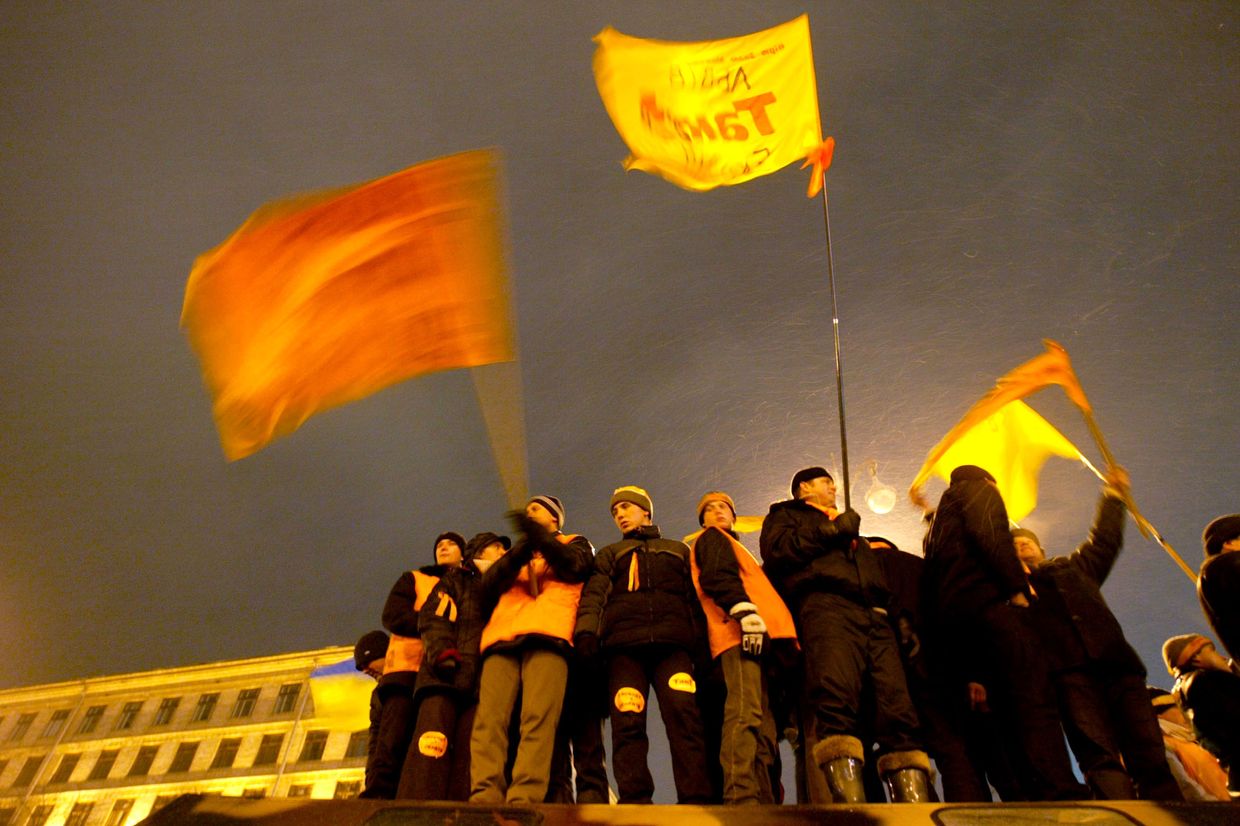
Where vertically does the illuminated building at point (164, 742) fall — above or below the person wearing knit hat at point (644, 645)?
above

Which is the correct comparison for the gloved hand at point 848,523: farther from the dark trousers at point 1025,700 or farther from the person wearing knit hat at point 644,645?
the person wearing knit hat at point 644,645

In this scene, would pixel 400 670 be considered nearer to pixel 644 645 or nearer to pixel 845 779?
pixel 644 645

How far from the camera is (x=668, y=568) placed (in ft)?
17.5

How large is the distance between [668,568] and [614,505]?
0.84m

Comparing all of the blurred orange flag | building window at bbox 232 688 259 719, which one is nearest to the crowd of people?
the blurred orange flag

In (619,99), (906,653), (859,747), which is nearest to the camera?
(859,747)

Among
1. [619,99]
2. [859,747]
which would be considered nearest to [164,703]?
[619,99]

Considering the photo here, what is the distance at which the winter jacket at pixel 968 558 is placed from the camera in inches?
184

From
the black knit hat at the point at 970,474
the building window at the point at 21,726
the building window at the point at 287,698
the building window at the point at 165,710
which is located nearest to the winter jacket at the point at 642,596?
the black knit hat at the point at 970,474

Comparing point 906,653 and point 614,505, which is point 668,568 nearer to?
point 614,505

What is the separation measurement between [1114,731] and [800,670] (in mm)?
1908

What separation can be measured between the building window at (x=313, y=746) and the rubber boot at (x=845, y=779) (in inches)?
1580

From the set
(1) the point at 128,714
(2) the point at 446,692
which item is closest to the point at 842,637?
(2) the point at 446,692

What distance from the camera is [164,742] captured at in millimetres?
41625
